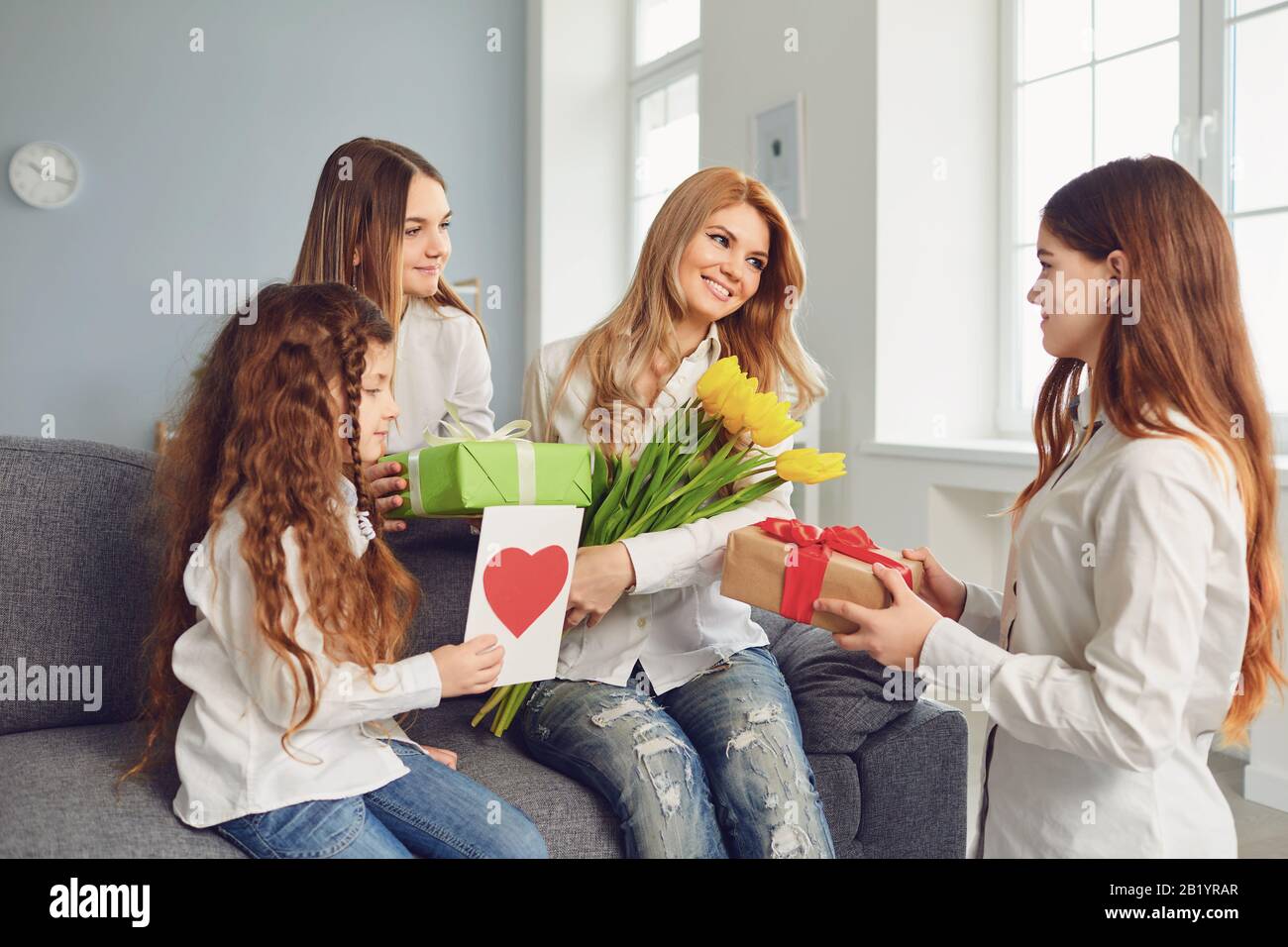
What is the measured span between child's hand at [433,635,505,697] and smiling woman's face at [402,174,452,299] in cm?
100

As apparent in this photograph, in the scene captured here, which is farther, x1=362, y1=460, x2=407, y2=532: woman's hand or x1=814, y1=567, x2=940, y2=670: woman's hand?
x1=362, y1=460, x2=407, y2=532: woman's hand

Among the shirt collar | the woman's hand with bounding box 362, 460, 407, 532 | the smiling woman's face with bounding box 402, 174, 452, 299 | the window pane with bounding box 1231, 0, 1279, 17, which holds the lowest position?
the woman's hand with bounding box 362, 460, 407, 532

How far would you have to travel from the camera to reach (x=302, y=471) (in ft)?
4.12

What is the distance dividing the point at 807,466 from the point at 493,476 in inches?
16.2

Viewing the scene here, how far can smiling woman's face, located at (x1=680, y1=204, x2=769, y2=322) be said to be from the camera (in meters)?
1.76

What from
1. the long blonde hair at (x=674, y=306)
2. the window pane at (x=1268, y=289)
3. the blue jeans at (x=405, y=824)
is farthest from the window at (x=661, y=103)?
the blue jeans at (x=405, y=824)

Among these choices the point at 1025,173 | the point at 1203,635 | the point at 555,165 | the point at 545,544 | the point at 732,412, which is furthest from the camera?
the point at 555,165

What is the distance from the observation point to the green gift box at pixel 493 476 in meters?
1.28

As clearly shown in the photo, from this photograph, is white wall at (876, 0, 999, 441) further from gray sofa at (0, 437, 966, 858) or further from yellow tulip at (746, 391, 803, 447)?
yellow tulip at (746, 391, 803, 447)

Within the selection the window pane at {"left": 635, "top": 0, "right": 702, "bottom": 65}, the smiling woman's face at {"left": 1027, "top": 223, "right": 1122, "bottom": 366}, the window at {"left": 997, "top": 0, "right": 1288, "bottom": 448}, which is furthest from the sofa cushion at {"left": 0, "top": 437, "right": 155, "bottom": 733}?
the window pane at {"left": 635, "top": 0, "right": 702, "bottom": 65}

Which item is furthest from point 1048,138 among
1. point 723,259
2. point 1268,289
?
point 723,259
